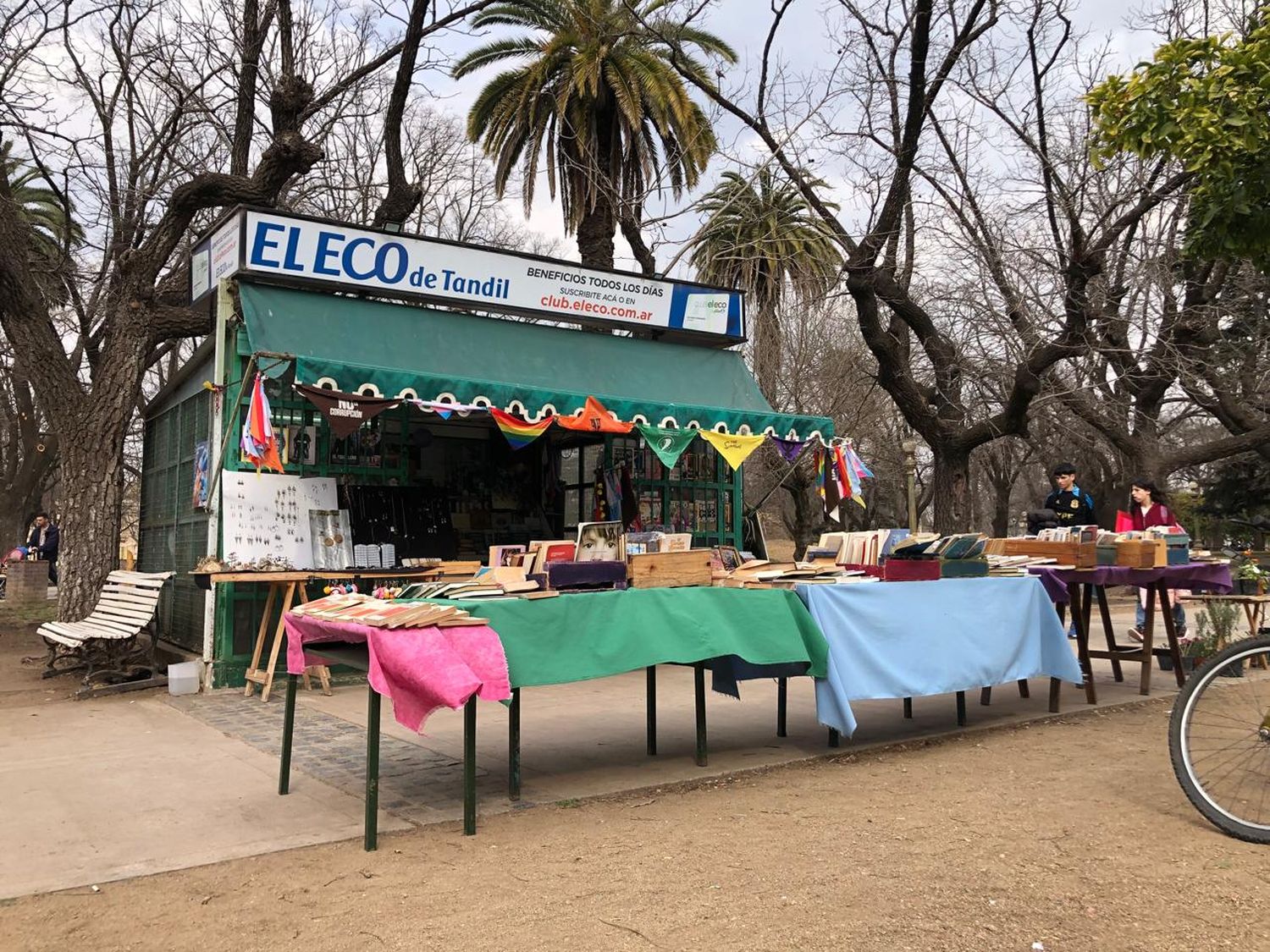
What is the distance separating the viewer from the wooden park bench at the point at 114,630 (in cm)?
924

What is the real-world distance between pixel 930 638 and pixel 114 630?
7330 millimetres

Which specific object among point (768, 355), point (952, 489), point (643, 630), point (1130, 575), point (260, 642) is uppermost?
point (768, 355)

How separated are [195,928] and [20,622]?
47.0 feet

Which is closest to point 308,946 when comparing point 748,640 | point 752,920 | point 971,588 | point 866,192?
point 752,920

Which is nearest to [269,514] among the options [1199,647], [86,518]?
[86,518]

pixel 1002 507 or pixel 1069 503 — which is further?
pixel 1002 507

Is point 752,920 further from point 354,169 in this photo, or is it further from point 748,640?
point 354,169

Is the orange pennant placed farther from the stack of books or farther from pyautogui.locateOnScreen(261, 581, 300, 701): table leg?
the stack of books

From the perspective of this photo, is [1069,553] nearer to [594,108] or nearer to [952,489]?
[952,489]

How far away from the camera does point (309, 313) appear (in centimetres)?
1008

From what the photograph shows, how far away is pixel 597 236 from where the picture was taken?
742 inches

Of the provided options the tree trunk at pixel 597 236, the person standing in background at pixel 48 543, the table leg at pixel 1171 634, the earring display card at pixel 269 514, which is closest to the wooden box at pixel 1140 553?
the table leg at pixel 1171 634

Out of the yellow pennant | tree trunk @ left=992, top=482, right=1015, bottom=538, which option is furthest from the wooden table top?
tree trunk @ left=992, top=482, right=1015, bottom=538

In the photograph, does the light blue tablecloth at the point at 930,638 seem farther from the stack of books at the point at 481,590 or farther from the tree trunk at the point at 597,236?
the tree trunk at the point at 597,236
